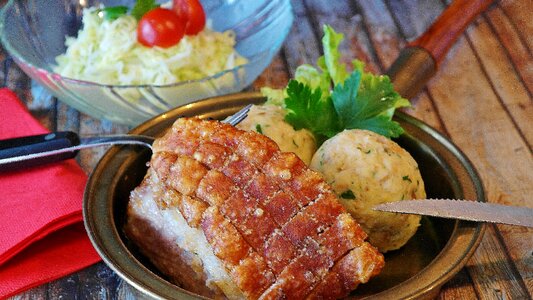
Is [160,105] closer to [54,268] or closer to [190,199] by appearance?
[54,268]

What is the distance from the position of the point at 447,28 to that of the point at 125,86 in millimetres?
1381

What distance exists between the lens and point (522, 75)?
3.18 meters

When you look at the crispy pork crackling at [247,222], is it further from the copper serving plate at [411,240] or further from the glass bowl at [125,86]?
the glass bowl at [125,86]

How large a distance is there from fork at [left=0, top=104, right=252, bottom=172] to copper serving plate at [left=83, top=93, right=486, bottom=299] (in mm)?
38

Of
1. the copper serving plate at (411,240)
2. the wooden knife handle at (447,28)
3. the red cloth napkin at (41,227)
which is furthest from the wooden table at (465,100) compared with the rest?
the wooden knife handle at (447,28)

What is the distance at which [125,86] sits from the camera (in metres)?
2.46

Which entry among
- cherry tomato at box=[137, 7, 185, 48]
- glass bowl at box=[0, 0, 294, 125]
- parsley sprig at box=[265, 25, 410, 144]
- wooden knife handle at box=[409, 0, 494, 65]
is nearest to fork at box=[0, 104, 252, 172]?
parsley sprig at box=[265, 25, 410, 144]

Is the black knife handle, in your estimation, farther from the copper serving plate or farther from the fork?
the copper serving plate

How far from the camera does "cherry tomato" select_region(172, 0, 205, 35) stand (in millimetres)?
3039

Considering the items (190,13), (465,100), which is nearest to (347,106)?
(465,100)

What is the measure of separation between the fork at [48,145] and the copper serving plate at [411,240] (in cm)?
4

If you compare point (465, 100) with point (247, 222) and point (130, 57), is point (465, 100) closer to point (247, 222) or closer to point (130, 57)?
point (130, 57)

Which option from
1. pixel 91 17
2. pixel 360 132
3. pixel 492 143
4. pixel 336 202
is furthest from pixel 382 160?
pixel 91 17

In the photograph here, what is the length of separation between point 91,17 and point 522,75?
6.76 feet
